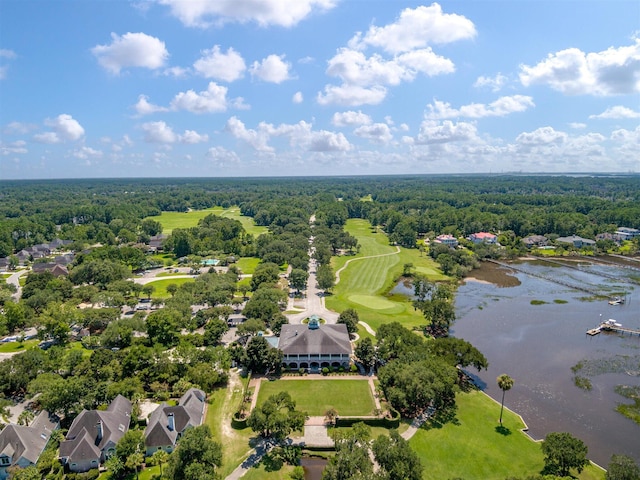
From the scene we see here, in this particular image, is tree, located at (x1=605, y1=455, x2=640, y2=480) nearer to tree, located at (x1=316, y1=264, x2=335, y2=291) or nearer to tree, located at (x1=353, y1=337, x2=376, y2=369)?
tree, located at (x1=353, y1=337, x2=376, y2=369)

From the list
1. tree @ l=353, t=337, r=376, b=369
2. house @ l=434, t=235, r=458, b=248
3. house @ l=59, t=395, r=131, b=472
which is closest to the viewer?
house @ l=59, t=395, r=131, b=472

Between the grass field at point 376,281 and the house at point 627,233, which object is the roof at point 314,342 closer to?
the grass field at point 376,281

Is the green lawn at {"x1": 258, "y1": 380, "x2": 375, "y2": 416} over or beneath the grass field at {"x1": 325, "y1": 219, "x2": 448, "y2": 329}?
beneath

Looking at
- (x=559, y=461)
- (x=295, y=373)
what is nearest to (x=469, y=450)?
(x=559, y=461)

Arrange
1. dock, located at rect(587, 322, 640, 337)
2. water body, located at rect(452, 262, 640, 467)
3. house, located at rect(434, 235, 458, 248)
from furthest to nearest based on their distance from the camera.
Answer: house, located at rect(434, 235, 458, 248)
dock, located at rect(587, 322, 640, 337)
water body, located at rect(452, 262, 640, 467)

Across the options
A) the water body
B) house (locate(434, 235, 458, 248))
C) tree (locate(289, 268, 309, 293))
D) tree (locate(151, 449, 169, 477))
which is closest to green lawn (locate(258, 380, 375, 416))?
tree (locate(151, 449, 169, 477))

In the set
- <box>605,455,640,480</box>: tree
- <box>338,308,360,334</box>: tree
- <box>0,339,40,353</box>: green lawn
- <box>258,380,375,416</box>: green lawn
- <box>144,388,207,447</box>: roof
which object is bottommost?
<box>258,380,375,416</box>: green lawn

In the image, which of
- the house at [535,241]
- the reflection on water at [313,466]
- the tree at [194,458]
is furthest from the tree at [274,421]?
the house at [535,241]

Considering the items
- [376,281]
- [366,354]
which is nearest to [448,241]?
[376,281]
